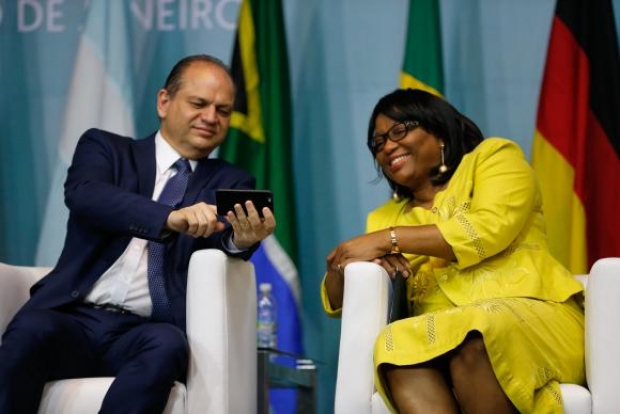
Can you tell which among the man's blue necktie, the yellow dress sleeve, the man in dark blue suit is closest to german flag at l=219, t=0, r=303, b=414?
the man in dark blue suit

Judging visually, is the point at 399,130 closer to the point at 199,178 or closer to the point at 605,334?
the point at 199,178

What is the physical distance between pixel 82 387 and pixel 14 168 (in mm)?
2181

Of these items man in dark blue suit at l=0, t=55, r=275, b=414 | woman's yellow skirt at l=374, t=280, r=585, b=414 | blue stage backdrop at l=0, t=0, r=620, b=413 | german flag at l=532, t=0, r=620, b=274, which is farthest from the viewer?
blue stage backdrop at l=0, t=0, r=620, b=413

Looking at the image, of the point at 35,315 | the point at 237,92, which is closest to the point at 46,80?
the point at 237,92

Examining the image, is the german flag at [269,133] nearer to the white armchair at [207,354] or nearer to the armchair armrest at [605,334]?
the white armchair at [207,354]

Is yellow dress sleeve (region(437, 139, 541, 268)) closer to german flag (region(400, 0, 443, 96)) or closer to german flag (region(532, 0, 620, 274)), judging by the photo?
german flag (region(532, 0, 620, 274))

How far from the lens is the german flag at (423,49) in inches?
179

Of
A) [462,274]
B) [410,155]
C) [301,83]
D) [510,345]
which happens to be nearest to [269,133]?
[301,83]

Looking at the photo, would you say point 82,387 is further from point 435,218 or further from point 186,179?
point 435,218

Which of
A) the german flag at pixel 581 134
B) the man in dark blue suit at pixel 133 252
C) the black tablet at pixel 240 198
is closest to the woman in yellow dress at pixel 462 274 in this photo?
the black tablet at pixel 240 198

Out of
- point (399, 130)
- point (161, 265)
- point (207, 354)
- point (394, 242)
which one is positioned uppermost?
point (399, 130)

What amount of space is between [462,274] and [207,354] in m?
0.83

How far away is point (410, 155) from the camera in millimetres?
3555

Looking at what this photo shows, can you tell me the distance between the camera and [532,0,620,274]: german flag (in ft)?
14.3
